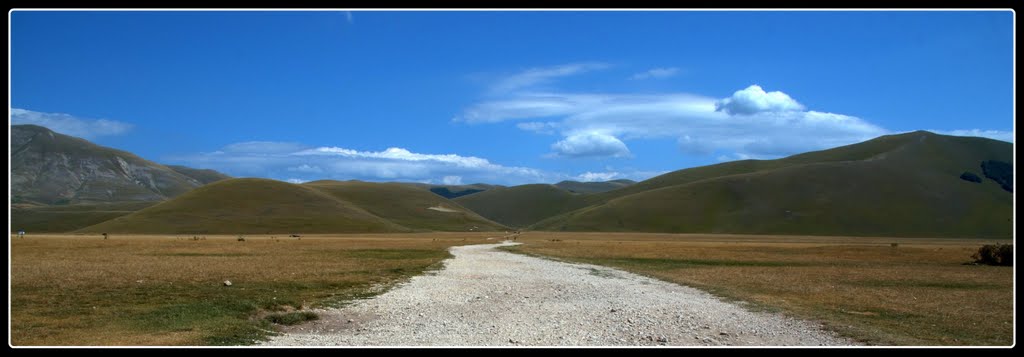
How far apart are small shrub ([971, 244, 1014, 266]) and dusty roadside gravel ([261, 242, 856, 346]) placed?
38458 millimetres

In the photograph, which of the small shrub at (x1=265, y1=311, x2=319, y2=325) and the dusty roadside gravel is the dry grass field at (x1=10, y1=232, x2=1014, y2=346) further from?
the dusty roadside gravel

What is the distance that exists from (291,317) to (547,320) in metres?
8.05

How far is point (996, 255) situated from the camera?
53.2m

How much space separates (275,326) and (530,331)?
771 centimetres

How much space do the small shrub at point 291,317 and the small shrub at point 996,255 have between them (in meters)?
55.6

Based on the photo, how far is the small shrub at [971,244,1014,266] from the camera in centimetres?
5186

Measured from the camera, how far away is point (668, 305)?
2369cm

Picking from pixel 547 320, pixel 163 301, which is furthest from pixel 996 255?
pixel 163 301

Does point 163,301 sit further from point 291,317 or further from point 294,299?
point 291,317

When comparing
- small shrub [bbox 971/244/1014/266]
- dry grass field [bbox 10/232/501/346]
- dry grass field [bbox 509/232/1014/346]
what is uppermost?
small shrub [bbox 971/244/1014/266]

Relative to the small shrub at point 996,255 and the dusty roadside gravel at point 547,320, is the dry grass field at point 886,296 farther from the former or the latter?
the small shrub at point 996,255

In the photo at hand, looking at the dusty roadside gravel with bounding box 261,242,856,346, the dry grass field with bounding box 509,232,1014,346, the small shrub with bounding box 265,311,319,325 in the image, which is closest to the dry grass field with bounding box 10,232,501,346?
the small shrub with bounding box 265,311,319,325

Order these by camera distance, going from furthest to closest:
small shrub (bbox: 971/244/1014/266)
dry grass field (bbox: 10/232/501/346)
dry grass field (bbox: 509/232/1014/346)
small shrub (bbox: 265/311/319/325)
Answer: small shrub (bbox: 971/244/1014/266) → small shrub (bbox: 265/311/319/325) → dry grass field (bbox: 509/232/1014/346) → dry grass field (bbox: 10/232/501/346)
